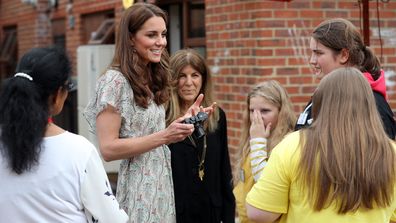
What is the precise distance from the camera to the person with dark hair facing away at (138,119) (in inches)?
131

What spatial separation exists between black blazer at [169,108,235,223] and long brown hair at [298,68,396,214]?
1456 millimetres

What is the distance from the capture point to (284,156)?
8.55ft

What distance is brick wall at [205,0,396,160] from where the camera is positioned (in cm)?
551

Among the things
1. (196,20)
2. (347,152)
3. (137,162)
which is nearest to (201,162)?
(137,162)

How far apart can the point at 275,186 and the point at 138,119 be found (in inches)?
40.0

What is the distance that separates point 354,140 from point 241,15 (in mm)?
3338

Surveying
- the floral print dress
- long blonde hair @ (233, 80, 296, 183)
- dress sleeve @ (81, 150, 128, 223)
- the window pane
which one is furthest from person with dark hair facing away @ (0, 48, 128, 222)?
the window pane

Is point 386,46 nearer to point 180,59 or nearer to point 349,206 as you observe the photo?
point 180,59

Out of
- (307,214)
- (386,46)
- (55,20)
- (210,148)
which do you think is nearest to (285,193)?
(307,214)

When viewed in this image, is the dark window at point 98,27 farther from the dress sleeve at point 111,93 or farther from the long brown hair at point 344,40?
the long brown hair at point 344,40

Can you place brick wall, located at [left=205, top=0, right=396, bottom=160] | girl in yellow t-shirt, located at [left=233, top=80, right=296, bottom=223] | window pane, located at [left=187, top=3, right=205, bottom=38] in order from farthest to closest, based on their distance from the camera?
window pane, located at [left=187, top=3, right=205, bottom=38]
brick wall, located at [left=205, top=0, right=396, bottom=160]
girl in yellow t-shirt, located at [left=233, top=80, right=296, bottom=223]

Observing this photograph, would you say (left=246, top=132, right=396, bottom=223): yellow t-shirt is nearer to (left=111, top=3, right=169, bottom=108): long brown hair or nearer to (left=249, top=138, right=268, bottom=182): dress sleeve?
(left=249, top=138, right=268, bottom=182): dress sleeve

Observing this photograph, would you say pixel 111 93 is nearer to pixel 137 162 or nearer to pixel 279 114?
pixel 137 162

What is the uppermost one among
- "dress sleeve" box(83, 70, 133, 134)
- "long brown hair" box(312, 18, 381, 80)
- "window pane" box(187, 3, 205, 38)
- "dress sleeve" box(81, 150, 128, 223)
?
"window pane" box(187, 3, 205, 38)
